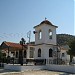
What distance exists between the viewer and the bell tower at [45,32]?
87.8 feet

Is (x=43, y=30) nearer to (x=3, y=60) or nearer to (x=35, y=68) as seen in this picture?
(x=35, y=68)

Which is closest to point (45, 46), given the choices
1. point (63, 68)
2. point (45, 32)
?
point (45, 32)

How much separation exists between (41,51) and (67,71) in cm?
555

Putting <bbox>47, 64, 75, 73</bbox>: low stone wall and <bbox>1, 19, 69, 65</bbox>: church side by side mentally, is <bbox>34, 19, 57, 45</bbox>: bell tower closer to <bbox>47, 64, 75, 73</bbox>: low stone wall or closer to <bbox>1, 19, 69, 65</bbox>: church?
<bbox>1, 19, 69, 65</bbox>: church

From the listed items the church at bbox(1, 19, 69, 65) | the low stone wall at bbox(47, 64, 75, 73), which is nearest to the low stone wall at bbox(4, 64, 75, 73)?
the low stone wall at bbox(47, 64, 75, 73)

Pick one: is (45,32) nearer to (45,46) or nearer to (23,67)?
(45,46)

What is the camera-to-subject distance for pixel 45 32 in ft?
87.7

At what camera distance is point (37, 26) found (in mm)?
27828

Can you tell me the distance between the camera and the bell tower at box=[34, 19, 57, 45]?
26766 millimetres

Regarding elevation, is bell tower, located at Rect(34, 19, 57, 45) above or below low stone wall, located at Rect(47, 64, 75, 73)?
above

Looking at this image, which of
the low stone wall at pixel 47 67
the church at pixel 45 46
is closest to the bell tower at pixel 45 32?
the church at pixel 45 46

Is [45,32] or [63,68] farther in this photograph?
[45,32]

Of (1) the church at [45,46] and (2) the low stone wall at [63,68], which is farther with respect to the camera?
(1) the church at [45,46]

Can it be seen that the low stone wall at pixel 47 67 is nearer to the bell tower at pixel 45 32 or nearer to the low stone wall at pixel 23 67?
the low stone wall at pixel 23 67
